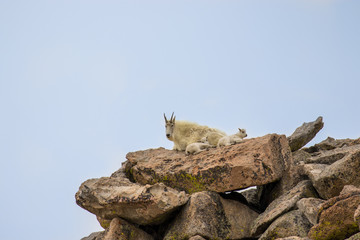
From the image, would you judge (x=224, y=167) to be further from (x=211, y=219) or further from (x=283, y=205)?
(x=283, y=205)

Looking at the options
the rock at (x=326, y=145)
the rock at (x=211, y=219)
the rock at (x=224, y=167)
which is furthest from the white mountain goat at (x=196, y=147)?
the rock at (x=326, y=145)

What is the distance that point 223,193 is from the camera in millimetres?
12898

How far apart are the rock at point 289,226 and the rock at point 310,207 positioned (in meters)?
0.18

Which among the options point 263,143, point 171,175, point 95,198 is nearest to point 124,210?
point 95,198

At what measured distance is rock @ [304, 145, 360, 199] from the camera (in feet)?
34.7

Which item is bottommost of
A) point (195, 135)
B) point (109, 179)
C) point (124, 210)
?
point (124, 210)

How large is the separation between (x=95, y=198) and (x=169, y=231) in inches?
91.1

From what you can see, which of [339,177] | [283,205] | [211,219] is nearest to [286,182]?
[283,205]

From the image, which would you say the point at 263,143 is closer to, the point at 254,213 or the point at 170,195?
the point at 254,213

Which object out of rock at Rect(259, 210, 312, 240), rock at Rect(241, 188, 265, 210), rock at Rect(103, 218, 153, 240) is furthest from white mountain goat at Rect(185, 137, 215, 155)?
rock at Rect(259, 210, 312, 240)

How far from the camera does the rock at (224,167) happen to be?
40.4 feet

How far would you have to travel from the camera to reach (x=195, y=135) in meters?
15.8

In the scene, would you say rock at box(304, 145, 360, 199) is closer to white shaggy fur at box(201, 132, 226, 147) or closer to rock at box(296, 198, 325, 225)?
rock at box(296, 198, 325, 225)

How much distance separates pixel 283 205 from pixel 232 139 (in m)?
3.61
